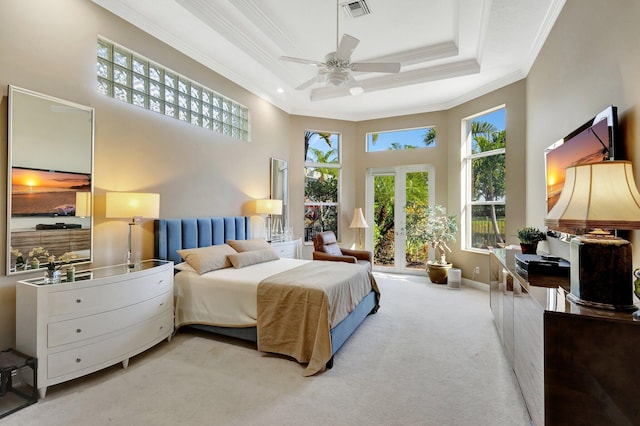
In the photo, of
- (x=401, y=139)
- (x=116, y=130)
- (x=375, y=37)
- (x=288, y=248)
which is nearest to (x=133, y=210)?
(x=116, y=130)

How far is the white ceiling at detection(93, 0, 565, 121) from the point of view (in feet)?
10.3

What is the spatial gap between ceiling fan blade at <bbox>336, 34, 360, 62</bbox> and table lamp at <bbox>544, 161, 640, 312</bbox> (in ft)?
6.88

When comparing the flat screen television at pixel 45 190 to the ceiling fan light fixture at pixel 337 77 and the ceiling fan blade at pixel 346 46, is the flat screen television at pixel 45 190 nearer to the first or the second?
the ceiling fan light fixture at pixel 337 77

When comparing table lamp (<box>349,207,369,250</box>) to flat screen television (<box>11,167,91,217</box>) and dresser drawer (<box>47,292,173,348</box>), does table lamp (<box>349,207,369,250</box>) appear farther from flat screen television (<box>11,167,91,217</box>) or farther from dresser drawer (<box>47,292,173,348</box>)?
flat screen television (<box>11,167,91,217</box>)

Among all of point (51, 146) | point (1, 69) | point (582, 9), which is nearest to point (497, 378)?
point (582, 9)

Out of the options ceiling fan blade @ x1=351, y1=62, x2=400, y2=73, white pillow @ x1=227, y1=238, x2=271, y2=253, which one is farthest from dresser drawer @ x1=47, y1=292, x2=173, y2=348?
ceiling fan blade @ x1=351, y1=62, x2=400, y2=73

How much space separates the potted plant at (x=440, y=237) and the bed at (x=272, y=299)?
6.80 feet

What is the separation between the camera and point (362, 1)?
3.18m

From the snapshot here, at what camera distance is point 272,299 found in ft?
9.00

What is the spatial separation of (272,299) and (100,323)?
1346mm

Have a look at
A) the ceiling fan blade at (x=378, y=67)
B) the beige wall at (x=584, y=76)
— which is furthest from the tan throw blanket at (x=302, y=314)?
the ceiling fan blade at (x=378, y=67)

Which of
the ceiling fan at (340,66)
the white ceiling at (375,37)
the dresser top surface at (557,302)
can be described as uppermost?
the white ceiling at (375,37)

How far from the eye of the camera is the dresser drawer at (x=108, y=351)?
2154 mm

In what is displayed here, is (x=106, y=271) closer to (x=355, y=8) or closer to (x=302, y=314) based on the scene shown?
(x=302, y=314)
